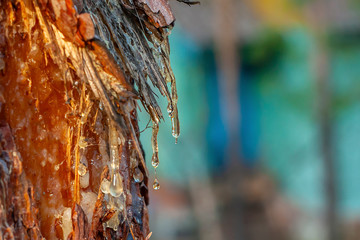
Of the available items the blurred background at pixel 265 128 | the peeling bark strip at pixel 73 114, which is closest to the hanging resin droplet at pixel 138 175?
the peeling bark strip at pixel 73 114

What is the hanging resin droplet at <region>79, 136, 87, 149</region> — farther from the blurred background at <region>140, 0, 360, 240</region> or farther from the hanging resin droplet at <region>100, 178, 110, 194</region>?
the blurred background at <region>140, 0, 360, 240</region>

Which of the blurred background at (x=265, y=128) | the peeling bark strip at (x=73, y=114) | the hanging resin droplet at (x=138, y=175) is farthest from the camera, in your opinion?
the blurred background at (x=265, y=128)

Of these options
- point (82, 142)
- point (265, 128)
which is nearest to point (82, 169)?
point (82, 142)

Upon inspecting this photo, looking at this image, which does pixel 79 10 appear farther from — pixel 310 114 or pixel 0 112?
pixel 310 114

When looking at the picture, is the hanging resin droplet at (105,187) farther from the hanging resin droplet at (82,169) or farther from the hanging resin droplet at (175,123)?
the hanging resin droplet at (175,123)

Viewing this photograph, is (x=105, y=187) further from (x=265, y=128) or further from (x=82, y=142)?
(x=265, y=128)

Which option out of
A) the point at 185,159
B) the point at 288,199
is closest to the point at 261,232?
the point at 288,199
